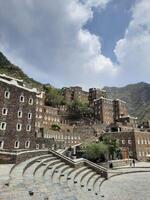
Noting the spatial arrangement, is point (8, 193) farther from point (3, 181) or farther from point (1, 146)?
point (1, 146)

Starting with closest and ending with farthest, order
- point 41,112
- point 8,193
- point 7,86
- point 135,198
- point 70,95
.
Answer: point 8,193 → point 135,198 → point 7,86 → point 41,112 → point 70,95

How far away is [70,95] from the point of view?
12438cm

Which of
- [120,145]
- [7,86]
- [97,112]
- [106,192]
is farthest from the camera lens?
[97,112]

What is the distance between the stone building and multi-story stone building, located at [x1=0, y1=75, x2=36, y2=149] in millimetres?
30668

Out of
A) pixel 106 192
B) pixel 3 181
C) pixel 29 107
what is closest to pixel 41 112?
pixel 29 107

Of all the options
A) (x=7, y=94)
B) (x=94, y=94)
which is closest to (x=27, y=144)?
(x=7, y=94)

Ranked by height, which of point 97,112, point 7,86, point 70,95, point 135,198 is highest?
point 70,95

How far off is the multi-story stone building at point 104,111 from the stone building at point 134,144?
40.9 meters

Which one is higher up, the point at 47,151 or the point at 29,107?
the point at 29,107

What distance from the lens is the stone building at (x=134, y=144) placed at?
6295 centimetres

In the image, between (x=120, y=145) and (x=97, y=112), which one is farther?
(x=97, y=112)

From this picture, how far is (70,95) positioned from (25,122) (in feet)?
273

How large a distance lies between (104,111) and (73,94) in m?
23.1

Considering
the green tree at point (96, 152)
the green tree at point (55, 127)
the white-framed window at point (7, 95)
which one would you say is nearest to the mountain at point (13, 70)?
the green tree at point (55, 127)
